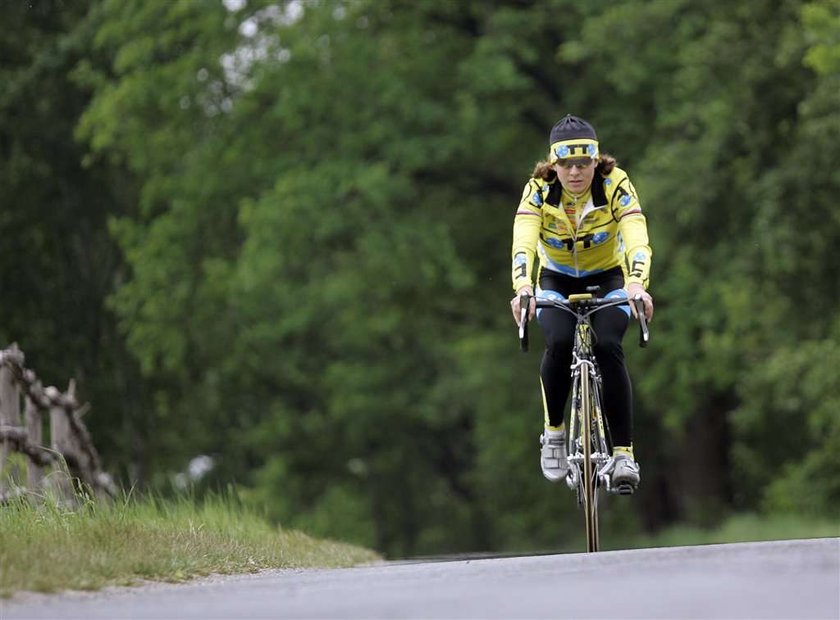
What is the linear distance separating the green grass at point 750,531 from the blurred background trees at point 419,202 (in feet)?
4.08

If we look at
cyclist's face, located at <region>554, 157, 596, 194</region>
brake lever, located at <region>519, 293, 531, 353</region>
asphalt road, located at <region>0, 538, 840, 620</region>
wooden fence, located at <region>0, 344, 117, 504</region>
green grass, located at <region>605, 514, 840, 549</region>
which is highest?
cyclist's face, located at <region>554, 157, 596, 194</region>

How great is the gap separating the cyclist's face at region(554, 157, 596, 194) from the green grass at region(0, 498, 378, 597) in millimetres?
2302

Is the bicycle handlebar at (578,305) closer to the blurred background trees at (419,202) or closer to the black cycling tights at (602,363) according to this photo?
the black cycling tights at (602,363)

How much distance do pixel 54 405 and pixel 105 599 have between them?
Answer: 21.4 feet

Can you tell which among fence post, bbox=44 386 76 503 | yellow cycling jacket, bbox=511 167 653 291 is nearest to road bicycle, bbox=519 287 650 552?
yellow cycling jacket, bbox=511 167 653 291

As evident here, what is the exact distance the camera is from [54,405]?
13391 millimetres

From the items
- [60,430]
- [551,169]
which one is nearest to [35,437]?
[60,430]

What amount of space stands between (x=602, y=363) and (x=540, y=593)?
3.55m

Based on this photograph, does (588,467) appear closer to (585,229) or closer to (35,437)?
(585,229)

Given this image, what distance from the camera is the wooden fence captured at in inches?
456

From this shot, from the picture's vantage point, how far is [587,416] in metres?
9.98

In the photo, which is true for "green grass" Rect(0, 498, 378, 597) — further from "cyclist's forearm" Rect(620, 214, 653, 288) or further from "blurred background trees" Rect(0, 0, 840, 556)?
"blurred background trees" Rect(0, 0, 840, 556)

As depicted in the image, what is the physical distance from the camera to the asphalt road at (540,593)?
6113mm

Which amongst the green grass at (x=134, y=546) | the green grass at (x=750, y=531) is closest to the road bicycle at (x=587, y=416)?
the green grass at (x=134, y=546)
